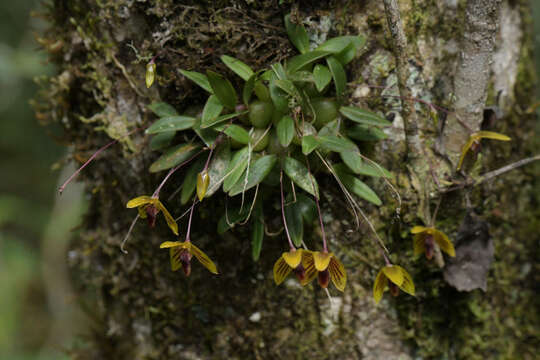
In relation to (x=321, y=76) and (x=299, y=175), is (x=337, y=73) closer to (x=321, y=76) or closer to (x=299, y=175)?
(x=321, y=76)

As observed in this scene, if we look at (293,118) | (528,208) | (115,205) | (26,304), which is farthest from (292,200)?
(26,304)

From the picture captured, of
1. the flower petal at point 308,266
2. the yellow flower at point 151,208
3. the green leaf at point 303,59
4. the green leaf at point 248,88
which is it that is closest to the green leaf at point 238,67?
the green leaf at point 248,88

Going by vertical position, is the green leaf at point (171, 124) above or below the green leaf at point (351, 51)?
below

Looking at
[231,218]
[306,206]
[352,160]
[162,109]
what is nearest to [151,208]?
[231,218]

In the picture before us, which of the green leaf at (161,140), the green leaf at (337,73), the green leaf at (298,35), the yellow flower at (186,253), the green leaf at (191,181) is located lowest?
the yellow flower at (186,253)

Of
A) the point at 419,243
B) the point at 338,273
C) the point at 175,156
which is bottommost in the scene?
the point at 419,243

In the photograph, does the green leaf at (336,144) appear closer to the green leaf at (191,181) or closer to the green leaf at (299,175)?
the green leaf at (299,175)
